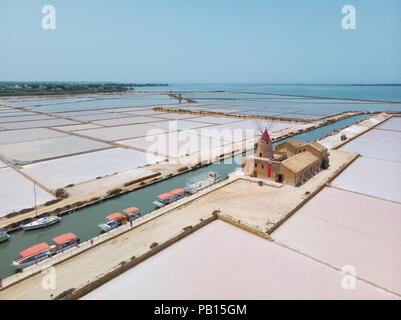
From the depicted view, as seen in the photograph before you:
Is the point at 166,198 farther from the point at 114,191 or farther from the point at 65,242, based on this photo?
the point at 65,242

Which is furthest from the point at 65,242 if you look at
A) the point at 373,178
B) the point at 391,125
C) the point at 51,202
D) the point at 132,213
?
the point at 391,125

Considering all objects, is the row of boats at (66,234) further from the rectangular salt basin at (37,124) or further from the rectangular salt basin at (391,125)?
the rectangular salt basin at (391,125)

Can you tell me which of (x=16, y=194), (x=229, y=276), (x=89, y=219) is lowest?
(x=89, y=219)

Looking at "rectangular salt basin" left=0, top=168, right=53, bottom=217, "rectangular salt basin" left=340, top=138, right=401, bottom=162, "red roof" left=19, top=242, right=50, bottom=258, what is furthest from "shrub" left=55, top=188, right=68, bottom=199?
"rectangular salt basin" left=340, top=138, right=401, bottom=162

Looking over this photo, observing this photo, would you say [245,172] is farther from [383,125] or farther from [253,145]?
[383,125]
